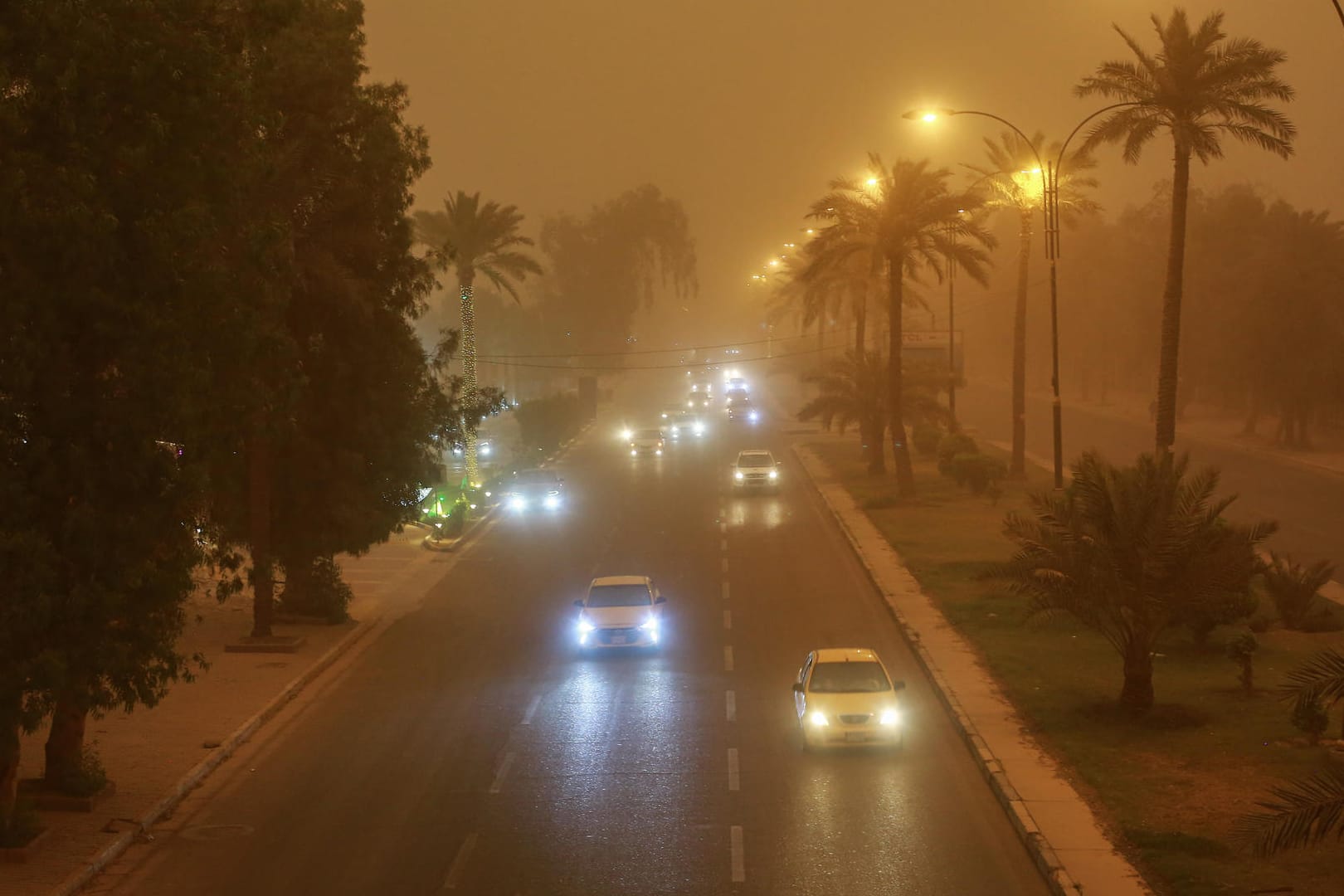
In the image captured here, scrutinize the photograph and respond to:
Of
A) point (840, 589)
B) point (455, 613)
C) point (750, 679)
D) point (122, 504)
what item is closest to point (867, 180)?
point (840, 589)

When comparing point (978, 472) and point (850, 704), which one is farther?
point (978, 472)

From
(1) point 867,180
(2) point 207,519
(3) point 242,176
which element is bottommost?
(2) point 207,519

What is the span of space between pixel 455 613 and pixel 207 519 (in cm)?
1210

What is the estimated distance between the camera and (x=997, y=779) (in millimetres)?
17781

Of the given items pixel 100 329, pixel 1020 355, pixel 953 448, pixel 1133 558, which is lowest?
pixel 953 448

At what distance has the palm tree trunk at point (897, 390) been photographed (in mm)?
49719

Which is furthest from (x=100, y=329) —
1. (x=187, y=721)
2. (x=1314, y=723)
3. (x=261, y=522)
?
(x=1314, y=723)

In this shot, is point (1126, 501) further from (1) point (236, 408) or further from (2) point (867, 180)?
(2) point (867, 180)

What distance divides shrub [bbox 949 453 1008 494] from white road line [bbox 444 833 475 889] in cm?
3721

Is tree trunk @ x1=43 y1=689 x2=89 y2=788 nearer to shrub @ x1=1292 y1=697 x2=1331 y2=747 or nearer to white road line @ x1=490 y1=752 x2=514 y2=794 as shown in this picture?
white road line @ x1=490 y1=752 x2=514 y2=794

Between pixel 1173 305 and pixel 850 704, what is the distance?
2418cm

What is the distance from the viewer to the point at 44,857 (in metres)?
15.6

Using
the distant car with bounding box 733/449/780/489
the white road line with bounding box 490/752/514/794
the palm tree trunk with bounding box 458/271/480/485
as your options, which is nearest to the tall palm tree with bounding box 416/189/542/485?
the palm tree trunk with bounding box 458/271/480/485

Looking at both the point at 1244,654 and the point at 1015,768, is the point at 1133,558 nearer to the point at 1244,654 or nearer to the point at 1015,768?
the point at 1244,654
